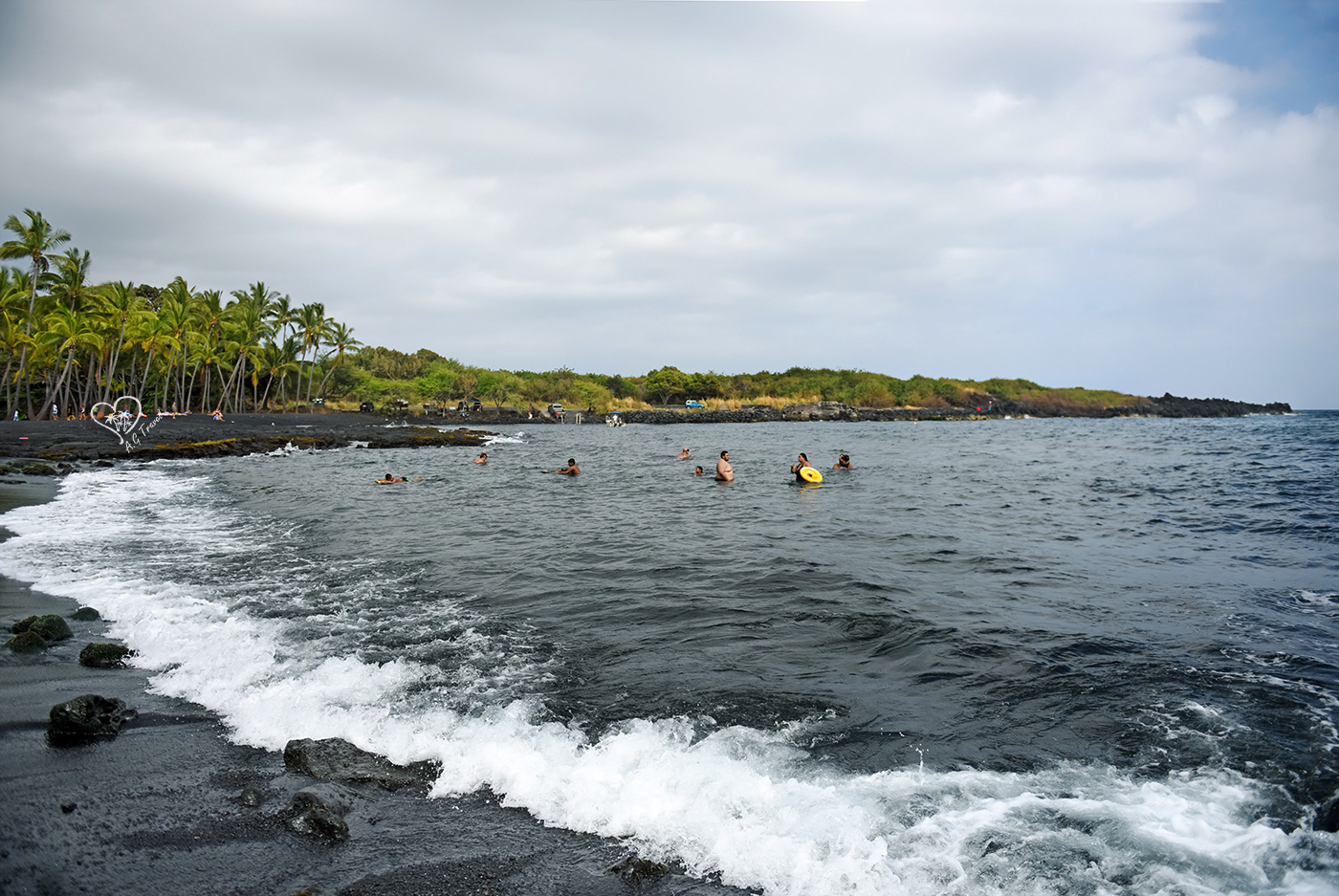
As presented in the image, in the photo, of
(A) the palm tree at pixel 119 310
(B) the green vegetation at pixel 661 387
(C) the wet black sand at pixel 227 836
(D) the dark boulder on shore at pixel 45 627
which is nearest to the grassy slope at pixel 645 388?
(B) the green vegetation at pixel 661 387

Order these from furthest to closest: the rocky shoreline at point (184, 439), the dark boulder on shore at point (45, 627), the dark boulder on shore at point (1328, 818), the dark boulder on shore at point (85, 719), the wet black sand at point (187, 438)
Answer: the wet black sand at point (187, 438)
the rocky shoreline at point (184, 439)
the dark boulder on shore at point (45, 627)
the dark boulder on shore at point (85, 719)
the dark boulder on shore at point (1328, 818)

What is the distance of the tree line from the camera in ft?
161

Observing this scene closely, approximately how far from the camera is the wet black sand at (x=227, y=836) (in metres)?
3.78

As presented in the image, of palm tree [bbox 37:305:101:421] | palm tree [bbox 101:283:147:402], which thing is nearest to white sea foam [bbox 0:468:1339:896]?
palm tree [bbox 37:305:101:421]

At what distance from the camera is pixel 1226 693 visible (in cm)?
703

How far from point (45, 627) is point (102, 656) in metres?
1.09

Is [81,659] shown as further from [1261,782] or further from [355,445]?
[355,445]

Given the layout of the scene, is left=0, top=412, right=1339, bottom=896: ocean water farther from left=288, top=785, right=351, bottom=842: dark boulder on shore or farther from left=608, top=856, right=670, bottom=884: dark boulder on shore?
left=288, top=785, right=351, bottom=842: dark boulder on shore

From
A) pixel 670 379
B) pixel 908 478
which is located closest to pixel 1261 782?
pixel 908 478

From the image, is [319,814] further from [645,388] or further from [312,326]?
[645,388]

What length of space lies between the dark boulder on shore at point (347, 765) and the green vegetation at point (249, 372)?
190 ft

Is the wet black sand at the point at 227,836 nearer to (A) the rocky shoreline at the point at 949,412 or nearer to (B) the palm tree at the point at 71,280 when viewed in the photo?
(B) the palm tree at the point at 71,280

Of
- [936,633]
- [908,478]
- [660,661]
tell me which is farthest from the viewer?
[908,478]

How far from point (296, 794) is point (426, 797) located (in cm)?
82
